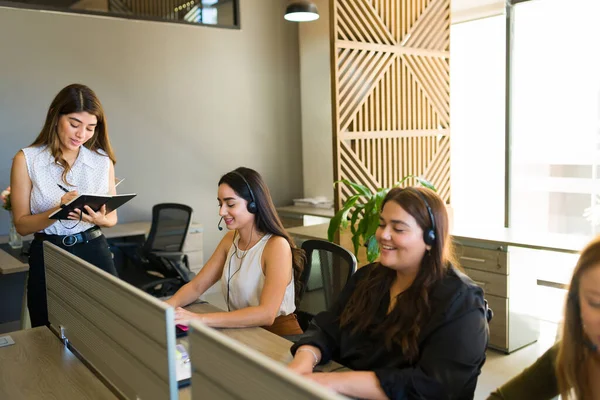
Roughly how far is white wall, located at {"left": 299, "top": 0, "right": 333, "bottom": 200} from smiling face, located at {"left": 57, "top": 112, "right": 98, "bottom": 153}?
11.4 ft

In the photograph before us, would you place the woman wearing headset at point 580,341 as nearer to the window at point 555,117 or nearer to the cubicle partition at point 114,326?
the cubicle partition at point 114,326

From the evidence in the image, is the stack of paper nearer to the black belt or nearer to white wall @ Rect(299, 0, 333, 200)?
white wall @ Rect(299, 0, 333, 200)

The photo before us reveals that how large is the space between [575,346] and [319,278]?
1.15 metres

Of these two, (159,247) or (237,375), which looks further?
(159,247)

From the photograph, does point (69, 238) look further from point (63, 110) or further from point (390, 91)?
point (390, 91)

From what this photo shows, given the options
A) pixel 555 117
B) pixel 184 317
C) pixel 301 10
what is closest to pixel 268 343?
pixel 184 317

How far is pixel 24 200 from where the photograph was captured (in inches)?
89.0

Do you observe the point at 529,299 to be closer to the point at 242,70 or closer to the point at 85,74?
the point at 242,70

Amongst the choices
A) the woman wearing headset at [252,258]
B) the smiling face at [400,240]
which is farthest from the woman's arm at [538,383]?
the woman wearing headset at [252,258]

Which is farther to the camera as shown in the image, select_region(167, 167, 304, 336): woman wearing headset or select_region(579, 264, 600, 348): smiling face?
select_region(167, 167, 304, 336): woman wearing headset

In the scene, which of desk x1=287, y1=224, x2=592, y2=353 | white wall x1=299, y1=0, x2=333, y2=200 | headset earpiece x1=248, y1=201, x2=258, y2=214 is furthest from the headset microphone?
white wall x1=299, y1=0, x2=333, y2=200

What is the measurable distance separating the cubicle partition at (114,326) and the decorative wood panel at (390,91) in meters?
2.63

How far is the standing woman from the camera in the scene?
220 cm

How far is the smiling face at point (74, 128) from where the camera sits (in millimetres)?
2223
